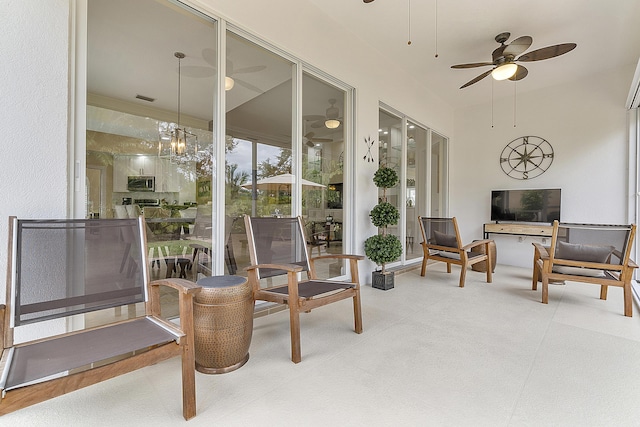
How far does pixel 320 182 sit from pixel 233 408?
8.94 feet

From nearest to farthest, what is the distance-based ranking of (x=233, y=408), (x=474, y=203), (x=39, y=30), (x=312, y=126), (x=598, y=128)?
1. (x=233, y=408)
2. (x=39, y=30)
3. (x=312, y=126)
4. (x=598, y=128)
5. (x=474, y=203)

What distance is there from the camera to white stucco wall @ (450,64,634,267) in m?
4.80

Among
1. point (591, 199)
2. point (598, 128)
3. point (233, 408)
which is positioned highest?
point (598, 128)

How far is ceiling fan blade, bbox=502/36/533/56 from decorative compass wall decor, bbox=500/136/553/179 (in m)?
2.62

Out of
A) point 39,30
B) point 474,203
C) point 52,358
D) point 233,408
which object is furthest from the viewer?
point 474,203

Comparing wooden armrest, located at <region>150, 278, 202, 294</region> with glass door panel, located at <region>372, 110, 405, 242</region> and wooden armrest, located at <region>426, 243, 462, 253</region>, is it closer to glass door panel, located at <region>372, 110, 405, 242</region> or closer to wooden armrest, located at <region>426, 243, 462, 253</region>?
glass door panel, located at <region>372, 110, 405, 242</region>

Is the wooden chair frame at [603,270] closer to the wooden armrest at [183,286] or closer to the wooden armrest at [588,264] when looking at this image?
the wooden armrest at [588,264]

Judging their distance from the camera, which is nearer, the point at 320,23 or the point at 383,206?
the point at 320,23

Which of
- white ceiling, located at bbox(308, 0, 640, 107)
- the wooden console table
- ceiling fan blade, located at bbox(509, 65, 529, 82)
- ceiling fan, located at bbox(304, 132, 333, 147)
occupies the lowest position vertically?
the wooden console table

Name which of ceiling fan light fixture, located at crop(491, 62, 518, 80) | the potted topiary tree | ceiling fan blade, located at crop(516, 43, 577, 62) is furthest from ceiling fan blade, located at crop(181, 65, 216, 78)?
ceiling fan blade, located at crop(516, 43, 577, 62)

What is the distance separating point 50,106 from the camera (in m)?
1.74

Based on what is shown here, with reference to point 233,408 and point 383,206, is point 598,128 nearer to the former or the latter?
point 383,206

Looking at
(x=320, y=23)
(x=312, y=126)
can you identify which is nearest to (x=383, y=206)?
(x=312, y=126)

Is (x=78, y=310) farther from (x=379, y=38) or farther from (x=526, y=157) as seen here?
(x=526, y=157)
